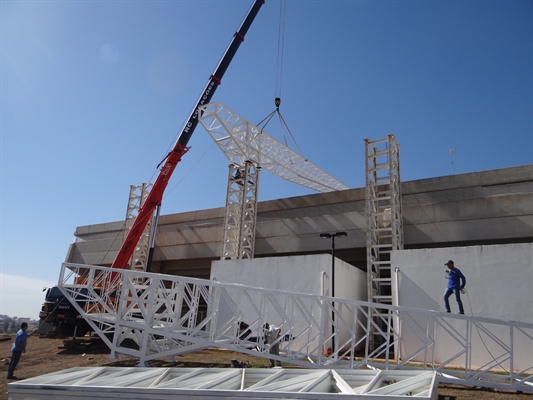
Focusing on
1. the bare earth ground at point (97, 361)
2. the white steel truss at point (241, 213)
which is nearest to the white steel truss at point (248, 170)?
the white steel truss at point (241, 213)

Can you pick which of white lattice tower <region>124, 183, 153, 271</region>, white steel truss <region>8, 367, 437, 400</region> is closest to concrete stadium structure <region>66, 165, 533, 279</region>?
white lattice tower <region>124, 183, 153, 271</region>

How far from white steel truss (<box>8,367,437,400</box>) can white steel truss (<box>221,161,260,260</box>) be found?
21050mm

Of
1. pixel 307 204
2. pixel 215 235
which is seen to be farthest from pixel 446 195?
pixel 215 235

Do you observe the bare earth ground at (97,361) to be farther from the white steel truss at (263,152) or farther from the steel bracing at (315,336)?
the white steel truss at (263,152)

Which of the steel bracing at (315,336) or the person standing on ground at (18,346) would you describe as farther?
the person standing on ground at (18,346)

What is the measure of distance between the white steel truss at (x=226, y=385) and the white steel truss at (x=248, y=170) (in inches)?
791

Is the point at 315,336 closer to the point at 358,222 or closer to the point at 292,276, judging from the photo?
the point at 292,276

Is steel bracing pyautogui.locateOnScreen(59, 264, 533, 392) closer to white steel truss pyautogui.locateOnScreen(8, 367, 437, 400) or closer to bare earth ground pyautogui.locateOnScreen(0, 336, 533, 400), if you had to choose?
bare earth ground pyautogui.locateOnScreen(0, 336, 533, 400)

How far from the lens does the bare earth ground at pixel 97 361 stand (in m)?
11.0

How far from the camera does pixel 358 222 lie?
28562mm

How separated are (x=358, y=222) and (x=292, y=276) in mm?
10348

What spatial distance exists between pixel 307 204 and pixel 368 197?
7.94 meters

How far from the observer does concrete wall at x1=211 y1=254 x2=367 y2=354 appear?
63.2 feet

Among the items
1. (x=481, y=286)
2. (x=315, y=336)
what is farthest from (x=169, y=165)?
(x=481, y=286)
